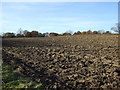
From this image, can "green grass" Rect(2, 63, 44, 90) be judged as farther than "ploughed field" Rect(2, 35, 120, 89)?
No

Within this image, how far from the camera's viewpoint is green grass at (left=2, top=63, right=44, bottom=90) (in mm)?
4656

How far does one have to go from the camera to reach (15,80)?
506 cm

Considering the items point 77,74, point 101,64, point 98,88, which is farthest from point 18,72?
point 101,64

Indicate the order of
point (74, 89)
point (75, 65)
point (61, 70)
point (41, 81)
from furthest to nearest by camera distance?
point (75, 65), point (61, 70), point (41, 81), point (74, 89)

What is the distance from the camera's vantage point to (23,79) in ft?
16.7

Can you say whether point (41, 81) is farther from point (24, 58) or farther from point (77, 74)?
point (24, 58)

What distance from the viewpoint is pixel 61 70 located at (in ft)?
19.7

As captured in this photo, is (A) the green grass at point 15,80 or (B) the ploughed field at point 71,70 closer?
(A) the green grass at point 15,80

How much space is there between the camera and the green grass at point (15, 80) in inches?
183

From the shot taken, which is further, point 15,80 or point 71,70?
point 71,70

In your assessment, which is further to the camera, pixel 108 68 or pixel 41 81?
pixel 108 68

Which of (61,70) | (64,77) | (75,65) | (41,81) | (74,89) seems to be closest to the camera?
(74,89)

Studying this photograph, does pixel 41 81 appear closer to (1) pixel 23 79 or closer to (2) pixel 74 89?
(1) pixel 23 79

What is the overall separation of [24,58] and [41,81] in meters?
2.75
